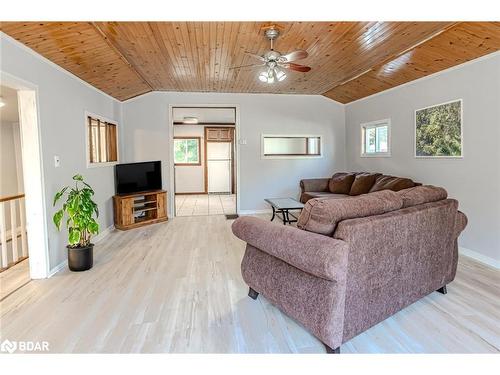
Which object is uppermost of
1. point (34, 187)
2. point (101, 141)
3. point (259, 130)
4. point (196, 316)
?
point (259, 130)

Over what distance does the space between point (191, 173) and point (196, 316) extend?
8.26m

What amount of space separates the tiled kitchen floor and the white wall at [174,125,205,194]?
0.44 m

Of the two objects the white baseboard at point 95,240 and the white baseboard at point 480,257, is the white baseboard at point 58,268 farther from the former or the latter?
the white baseboard at point 480,257

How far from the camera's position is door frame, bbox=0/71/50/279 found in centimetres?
308

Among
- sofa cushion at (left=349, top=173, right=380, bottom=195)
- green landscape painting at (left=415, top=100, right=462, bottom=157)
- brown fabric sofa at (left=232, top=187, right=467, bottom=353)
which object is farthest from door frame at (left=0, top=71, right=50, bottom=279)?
green landscape painting at (left=415, top=100, right=462, bottom=157)

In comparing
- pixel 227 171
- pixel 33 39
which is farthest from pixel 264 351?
pixel 227 171

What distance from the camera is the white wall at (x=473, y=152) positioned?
3381 mm

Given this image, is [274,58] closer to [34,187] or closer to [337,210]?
[337,210]

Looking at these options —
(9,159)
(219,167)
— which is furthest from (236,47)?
(219,167)

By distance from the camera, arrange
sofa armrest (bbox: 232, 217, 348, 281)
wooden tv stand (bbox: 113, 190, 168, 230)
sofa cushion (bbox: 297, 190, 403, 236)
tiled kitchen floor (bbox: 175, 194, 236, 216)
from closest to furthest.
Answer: sofa armrest (bbox: 232, 217, 348, 281) < sofa cushion (bbox: 297, 190, 403, 236) < wooden tv stand (bbox: 113, 190, 168, 230) < tiled kitchen floor (bbox: 175, 194, 236, 216)

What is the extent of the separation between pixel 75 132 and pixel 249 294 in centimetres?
318

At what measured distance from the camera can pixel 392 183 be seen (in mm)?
4707

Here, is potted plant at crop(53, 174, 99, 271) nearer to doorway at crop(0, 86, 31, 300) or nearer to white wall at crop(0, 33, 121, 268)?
white wall at crop(0, 33, 121, 268)

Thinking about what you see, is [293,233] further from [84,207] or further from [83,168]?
[83,168]
